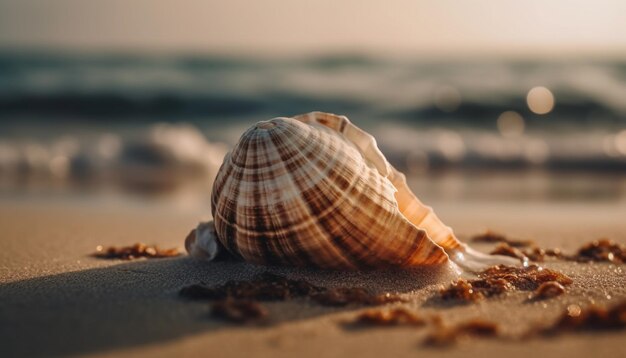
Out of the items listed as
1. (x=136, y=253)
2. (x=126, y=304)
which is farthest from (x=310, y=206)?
(x=136, y=253)

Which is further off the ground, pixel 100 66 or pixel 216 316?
pixel 100 66

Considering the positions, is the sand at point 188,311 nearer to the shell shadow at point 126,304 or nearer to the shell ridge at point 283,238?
the shell shadow at point 126,304

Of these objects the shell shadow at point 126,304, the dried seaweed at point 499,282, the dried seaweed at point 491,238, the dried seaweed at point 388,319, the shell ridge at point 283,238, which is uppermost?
the shell ridge at point 283,238

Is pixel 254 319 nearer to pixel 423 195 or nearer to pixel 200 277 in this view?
pixel 200 277

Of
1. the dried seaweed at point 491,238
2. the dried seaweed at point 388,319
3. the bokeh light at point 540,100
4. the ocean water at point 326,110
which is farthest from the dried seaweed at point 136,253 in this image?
the bokeh light at point 540,100

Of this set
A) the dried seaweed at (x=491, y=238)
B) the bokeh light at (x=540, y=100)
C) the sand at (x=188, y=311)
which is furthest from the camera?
the bokeh light at (x=540, y=100)

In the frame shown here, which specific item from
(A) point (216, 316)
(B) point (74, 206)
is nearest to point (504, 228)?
(A) point (216, 316)
